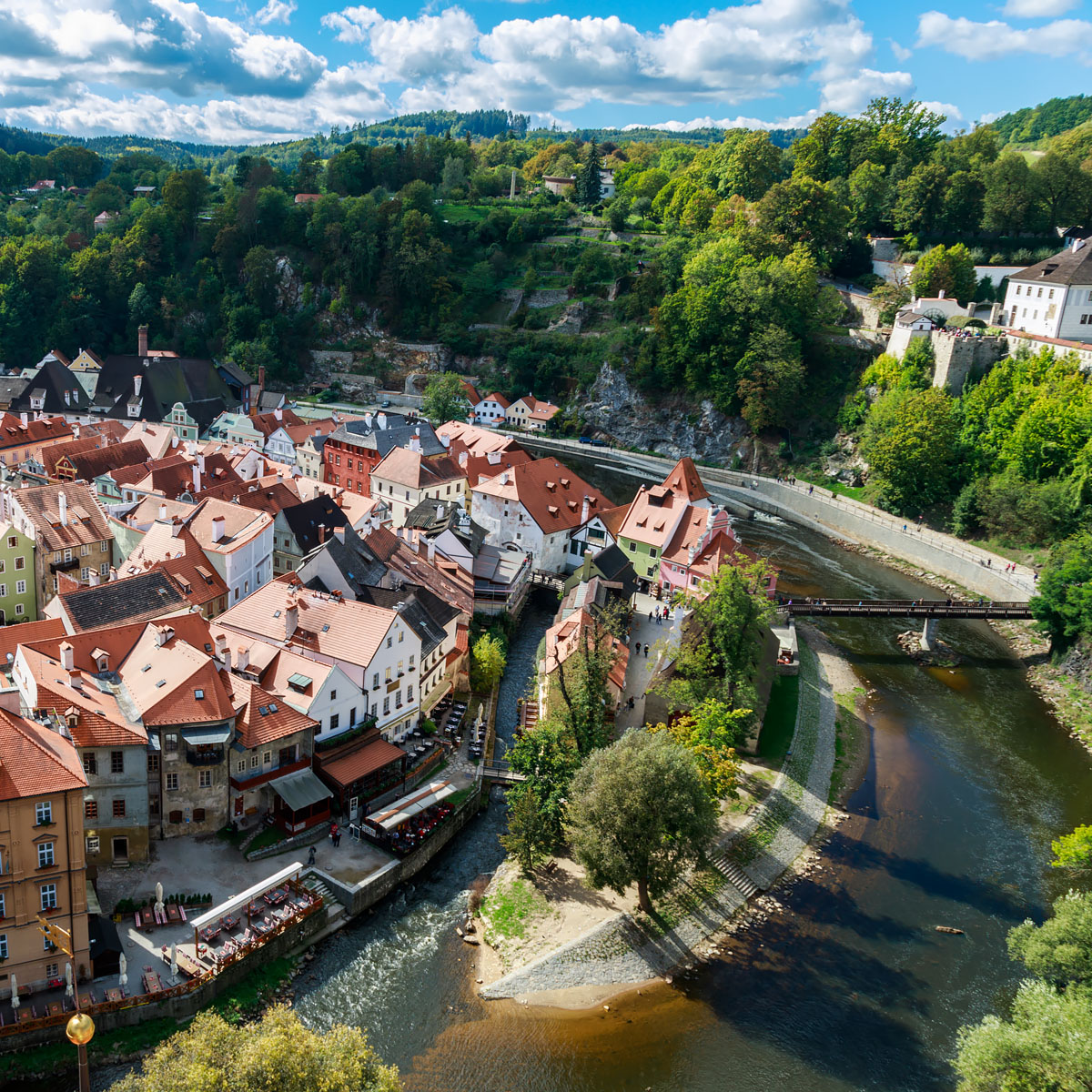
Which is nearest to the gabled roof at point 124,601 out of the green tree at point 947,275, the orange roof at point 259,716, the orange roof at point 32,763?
the orange roof at point 259,716

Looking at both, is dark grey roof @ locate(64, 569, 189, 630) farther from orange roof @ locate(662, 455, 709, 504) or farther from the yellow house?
orange roof @ locate(662, 455, 709, 504)

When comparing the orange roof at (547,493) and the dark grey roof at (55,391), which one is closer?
the orange roof at (547,493)

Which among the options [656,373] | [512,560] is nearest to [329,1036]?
[512,560]

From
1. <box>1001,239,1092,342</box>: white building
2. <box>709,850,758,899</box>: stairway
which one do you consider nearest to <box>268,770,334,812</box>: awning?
<box>709,850,758,899</box>: stairway

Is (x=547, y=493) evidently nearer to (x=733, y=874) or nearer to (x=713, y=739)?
(x=713, y=739)

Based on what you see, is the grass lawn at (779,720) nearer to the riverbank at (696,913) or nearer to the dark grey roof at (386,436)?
the riverbank at (696,913)

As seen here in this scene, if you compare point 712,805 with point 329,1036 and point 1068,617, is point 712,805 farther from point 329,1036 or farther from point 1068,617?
point 1068,617

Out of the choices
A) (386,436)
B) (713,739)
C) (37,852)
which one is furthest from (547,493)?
(37,852)
